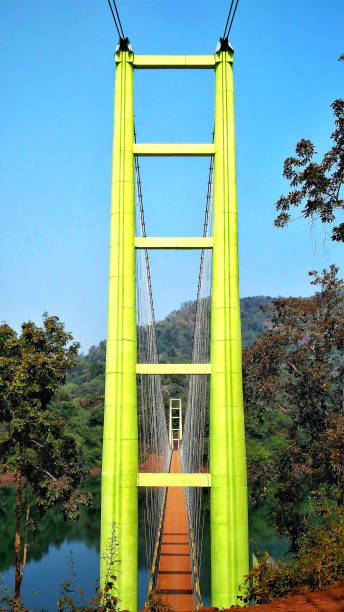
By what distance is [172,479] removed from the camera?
7.31m

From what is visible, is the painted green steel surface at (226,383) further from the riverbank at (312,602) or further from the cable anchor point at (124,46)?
the riverbank at (312,602)

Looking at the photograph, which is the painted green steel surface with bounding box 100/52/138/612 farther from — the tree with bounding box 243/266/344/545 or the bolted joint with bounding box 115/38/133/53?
the tree with bounding box 243/266/344/545

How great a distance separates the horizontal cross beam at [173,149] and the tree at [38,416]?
6882 millimetres

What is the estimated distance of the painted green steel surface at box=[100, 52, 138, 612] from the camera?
7.07 m

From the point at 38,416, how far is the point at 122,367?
6.48 meters

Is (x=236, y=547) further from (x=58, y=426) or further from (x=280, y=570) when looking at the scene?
(x=58, y=426)

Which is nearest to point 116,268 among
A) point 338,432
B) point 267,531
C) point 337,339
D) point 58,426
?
point 338,432

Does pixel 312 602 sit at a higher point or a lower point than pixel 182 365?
lower

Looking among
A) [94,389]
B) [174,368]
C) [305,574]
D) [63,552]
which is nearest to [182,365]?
[174,368]

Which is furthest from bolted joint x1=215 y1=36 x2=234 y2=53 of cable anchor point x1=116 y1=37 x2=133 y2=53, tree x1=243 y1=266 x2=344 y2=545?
tree x1=243 y1=266 x2=344 y2=545

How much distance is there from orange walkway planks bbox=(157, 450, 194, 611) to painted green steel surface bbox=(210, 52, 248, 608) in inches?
40.1

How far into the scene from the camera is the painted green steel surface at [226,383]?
7.02 m

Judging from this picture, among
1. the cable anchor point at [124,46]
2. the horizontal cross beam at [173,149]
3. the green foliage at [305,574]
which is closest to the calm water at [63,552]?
the green foliage at [305,574]

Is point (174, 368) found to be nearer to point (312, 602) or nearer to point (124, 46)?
point (312, 602)
